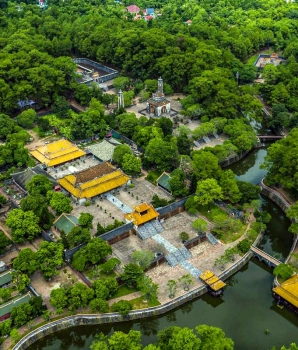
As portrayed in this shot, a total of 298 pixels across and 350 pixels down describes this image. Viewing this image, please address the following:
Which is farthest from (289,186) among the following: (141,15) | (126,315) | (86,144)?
(141,15)

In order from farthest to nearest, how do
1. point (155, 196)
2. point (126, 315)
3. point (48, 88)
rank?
point (48, 88) < point (155, 196) < point (126, 315)

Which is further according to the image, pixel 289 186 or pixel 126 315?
pixel 289 186

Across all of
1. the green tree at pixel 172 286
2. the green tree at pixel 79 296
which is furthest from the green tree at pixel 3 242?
the green tree at pixel 172 286

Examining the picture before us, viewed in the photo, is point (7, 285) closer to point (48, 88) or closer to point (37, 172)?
point (37, 172)

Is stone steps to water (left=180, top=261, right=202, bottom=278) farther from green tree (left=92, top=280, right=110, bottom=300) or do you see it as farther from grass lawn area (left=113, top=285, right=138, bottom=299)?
green tree (left=92, top=280, right=110, bottom=300)

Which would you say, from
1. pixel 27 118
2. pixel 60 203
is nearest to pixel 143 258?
pixel 60 203

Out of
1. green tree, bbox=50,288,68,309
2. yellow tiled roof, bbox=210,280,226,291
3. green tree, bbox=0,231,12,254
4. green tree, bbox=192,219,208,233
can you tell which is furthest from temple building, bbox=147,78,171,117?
green tree, bbox=50,288,68,309

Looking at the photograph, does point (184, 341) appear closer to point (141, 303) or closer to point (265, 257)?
point (141, 303)
